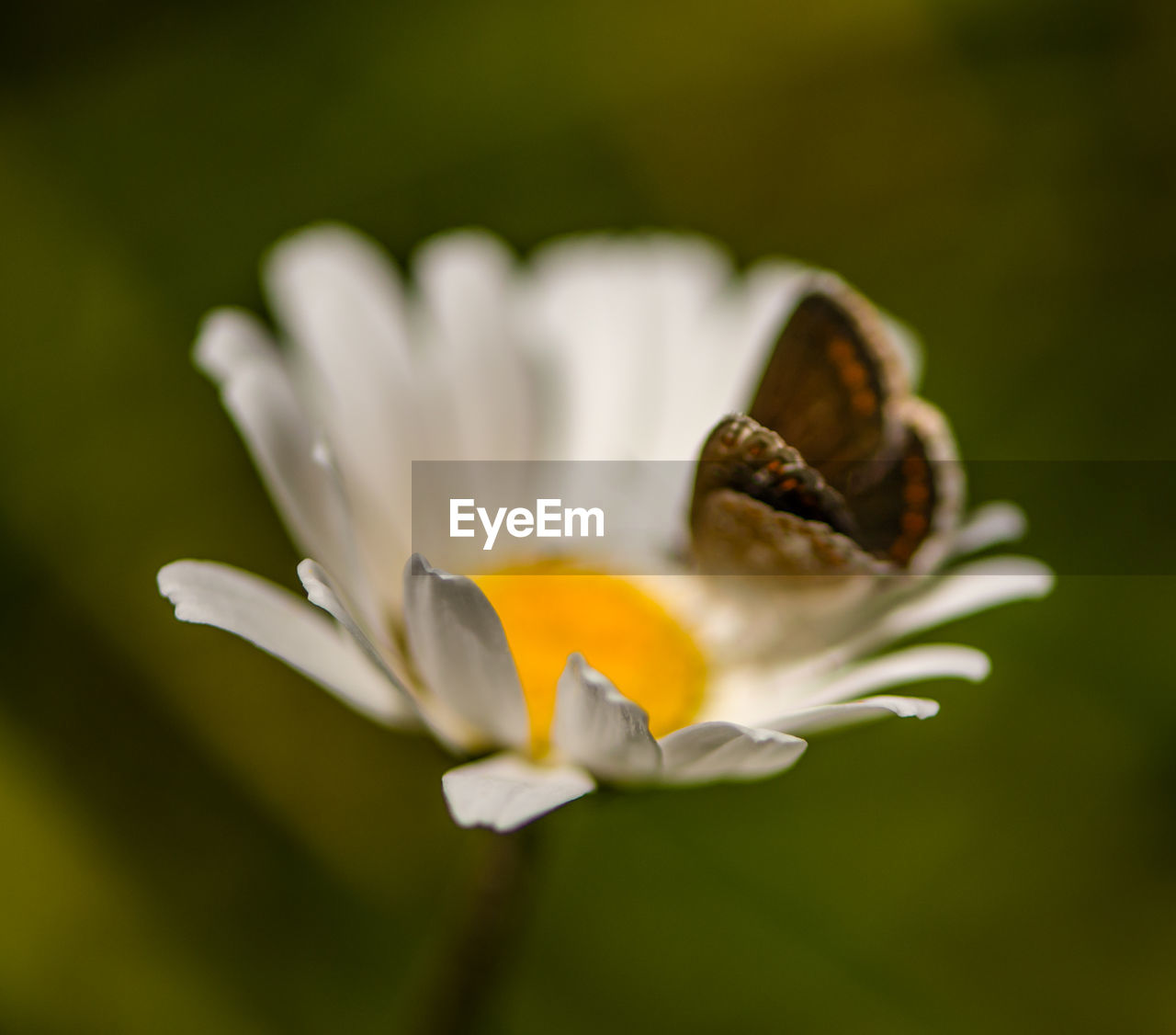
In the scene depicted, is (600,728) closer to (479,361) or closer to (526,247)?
(479,361)

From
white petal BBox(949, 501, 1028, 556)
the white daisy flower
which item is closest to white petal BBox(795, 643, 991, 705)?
the white daisy flower

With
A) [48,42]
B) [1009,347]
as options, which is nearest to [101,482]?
[48,42]

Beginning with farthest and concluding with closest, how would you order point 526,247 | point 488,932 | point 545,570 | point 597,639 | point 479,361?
point 526,247
point 479,361
point 545,570
point 597,639
point 488,932

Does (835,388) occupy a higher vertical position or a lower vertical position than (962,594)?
higher

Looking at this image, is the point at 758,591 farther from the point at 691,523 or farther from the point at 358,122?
the point at 358,122

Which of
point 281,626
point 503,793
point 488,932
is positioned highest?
point 281,626

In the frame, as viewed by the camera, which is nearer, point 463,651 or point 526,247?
point 463,651

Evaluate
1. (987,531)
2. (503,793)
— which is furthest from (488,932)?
(987,531)

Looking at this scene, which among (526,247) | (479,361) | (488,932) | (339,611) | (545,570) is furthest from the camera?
(526,247)
